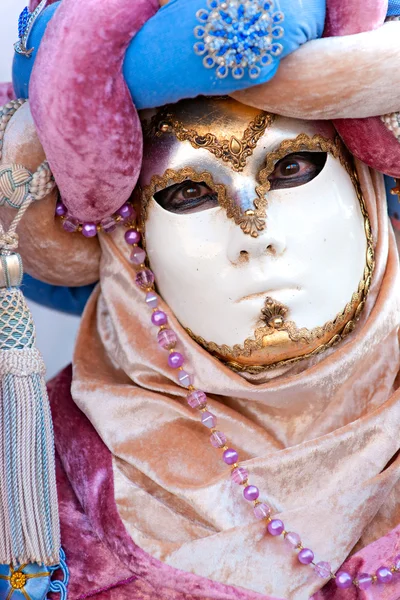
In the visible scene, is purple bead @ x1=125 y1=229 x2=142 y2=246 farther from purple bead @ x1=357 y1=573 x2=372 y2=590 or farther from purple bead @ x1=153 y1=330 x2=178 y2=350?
purple bead @ x1=357 y1=573 x2=372 y2=590

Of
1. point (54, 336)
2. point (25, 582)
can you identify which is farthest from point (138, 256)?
point (54, 336)

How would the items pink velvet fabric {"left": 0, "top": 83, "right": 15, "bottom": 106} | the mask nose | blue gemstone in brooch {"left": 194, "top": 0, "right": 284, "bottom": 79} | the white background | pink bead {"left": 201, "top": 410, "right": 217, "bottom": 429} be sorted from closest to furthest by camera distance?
blue gemstone in brooch {"left": 194, "top": 0, "right": 284, "bottom": 79}
the mask nose
pink bead {"left": 201, "top": 410, "right": 217, "bottom": 429}
pink velvet fabric {"left": 0, "top": 83, "right": 15, "bottom": 106}
the white background

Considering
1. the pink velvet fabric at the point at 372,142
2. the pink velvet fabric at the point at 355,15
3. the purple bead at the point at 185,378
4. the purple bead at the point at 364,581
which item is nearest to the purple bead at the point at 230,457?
the purple bead at the point at 185,378

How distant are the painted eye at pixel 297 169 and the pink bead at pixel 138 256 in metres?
0.21

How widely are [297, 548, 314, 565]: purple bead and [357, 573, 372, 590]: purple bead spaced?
2.7 inches

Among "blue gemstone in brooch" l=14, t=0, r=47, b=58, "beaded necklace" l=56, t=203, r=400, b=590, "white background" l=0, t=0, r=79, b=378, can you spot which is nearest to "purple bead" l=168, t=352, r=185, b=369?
"beaded necklace" l=56, t=203, r=400, b=590

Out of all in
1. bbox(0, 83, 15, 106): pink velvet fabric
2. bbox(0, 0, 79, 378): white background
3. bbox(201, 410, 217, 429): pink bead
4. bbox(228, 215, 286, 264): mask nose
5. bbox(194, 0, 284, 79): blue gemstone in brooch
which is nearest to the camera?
bbox(194, 0, 284, 79): blue gemstone in brooch

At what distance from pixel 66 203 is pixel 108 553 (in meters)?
0.48

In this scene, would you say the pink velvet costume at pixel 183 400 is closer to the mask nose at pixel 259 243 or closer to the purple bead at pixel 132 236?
the purple bead at pixel 132 236

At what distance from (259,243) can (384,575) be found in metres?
0.46

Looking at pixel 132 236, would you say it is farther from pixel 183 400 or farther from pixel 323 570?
pixel 323 570

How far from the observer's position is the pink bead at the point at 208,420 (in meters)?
1.44

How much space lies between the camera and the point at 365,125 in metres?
1.35

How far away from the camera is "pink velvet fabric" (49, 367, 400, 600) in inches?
53.4
